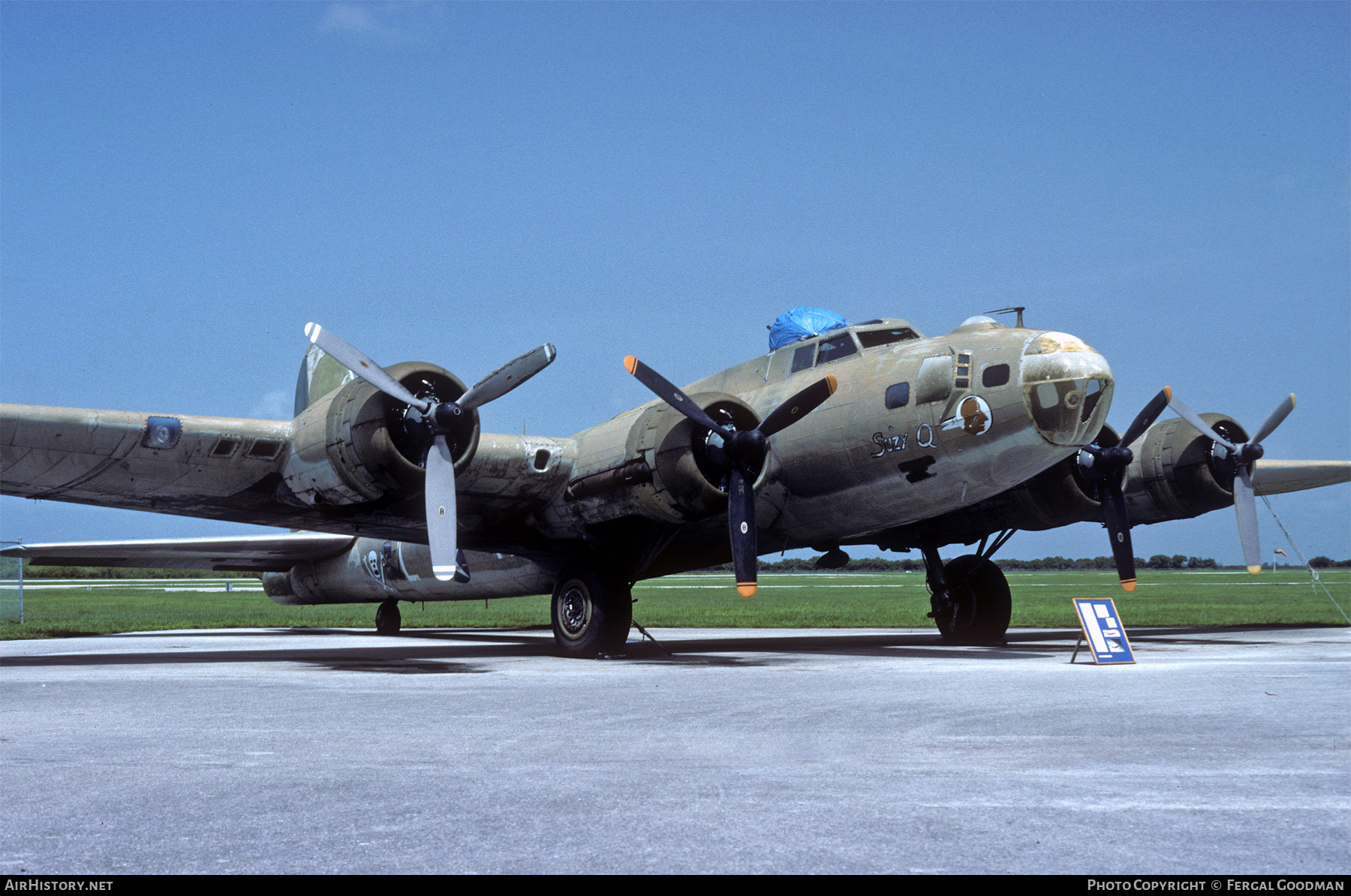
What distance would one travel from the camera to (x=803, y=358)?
17.8 meters

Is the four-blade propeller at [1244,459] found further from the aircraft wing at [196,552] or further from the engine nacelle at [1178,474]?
the aircraft wing at [196,552]

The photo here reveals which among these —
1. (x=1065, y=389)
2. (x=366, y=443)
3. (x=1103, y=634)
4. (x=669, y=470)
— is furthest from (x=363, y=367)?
(x=1103, y=634)

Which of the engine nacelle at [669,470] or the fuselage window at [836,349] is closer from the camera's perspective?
the engine nacelle at [669,470]

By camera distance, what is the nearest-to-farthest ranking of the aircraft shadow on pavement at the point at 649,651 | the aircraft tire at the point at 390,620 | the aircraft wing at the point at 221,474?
the aircraft wing at the point at 221,474
the aircraft shadow on pavement at the point at 649,651
the aircraft tire at the point at 390,620

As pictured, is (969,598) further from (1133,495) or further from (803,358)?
(803,358)

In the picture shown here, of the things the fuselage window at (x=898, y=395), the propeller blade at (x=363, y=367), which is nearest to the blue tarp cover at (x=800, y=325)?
the fuselage window at (x=898, y=395)

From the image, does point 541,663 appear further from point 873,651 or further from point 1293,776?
point 1293,776

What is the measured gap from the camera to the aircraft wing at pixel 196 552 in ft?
84.2

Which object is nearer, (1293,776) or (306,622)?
(1293,776)

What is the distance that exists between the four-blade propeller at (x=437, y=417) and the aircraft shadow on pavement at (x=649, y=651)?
1845 mm

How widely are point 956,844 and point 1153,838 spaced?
918 mm

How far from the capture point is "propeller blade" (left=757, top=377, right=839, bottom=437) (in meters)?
15.4

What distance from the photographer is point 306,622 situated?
36.5 metres

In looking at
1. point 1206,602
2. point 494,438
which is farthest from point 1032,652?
point 1206,602
